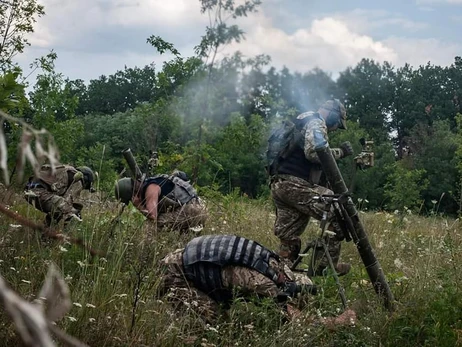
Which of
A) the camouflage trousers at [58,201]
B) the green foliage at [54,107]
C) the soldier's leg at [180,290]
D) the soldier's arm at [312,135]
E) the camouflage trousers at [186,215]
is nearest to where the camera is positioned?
the soldier's leg at [180,290]

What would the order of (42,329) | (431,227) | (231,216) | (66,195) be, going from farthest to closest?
1. (431,227)
2. (231,216)
3. (66,195)
4. (42,329)

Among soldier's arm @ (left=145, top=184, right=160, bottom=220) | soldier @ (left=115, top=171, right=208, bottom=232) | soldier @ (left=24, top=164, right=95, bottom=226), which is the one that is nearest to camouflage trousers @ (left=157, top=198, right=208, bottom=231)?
soldier @ (left=115, top=171, right=208, bottom=232)

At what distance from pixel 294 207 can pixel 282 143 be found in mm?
612

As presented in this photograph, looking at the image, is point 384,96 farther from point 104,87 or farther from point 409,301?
point 409,301

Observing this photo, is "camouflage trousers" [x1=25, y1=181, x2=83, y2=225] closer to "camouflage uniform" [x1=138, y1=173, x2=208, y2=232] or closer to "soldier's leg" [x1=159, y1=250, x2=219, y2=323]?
"camouflage uniform" [x1=138, y1=173, x2=208, y2=232]

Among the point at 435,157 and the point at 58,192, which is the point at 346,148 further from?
the point at 435,157

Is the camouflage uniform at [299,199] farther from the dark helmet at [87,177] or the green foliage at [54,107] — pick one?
the green foliage at [54,107]

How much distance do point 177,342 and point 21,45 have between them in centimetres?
788

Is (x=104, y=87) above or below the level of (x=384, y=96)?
below

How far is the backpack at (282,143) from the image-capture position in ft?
19.4

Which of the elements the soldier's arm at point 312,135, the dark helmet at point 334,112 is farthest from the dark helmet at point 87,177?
the dark helmet at point 334,112

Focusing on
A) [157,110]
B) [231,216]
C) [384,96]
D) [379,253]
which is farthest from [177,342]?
[384,96]

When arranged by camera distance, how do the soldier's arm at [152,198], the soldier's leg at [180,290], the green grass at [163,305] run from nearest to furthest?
the green grass at [163,305], the soldier's leg at [180,290], the soldier's arm at [152,198]

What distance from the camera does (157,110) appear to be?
9242 millimetres
